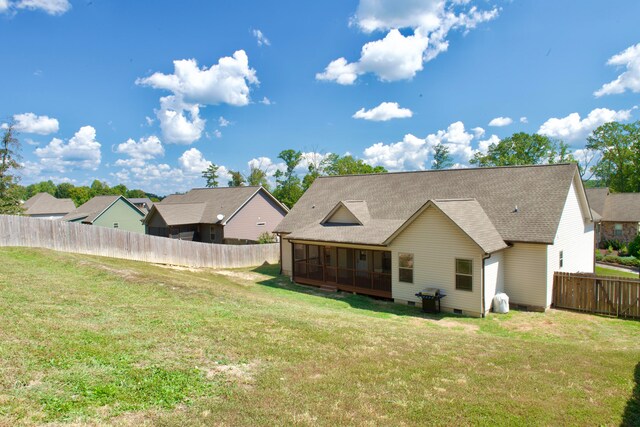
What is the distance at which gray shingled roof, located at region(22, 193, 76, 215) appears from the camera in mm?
61772

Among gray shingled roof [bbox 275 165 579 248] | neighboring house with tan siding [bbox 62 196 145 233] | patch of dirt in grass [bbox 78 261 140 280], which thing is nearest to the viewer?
patch of dirt in grass [bbox 78 261 140 280]

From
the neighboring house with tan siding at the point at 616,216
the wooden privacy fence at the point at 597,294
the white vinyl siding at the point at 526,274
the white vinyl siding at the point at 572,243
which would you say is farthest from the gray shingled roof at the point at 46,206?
the neighboring house with tan siding at the point at 616,216

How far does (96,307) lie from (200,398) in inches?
248

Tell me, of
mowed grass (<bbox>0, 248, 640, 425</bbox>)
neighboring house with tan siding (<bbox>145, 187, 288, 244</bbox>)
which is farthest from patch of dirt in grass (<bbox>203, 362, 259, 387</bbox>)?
neighboring house with tan siding (<bbox>145, 187, 288, 244</bbox>)

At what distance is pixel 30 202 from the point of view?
64500 mm

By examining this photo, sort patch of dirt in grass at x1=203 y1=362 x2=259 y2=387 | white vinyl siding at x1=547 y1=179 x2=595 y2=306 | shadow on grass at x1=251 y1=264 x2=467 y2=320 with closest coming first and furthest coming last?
patch of dirt in grass at x1=203 y1=362 x2=259 y2=387 < shadow on grass at x1=251 y1=264 x2=467 y2=320 < white vinyl siding at x1=547 y1=179 x2=595 y2=306

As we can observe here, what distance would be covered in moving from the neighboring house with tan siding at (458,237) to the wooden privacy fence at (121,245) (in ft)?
14.8

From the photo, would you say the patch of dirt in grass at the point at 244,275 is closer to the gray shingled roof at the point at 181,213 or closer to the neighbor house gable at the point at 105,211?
the gray shingled roof at the point at 181,213

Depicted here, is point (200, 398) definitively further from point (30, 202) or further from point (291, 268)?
point (30, 202)

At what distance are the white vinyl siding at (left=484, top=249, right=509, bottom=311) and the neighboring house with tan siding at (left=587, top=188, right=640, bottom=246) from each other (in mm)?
27796

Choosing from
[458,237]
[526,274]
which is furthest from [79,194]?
[526,274]

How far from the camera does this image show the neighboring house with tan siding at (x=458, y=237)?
16.3m

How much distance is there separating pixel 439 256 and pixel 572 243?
8.35m

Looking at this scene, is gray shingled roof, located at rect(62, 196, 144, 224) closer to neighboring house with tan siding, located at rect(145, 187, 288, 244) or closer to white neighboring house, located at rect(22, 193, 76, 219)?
neighboring house with tan siding, located at rect(145, 187, 288, 244)
